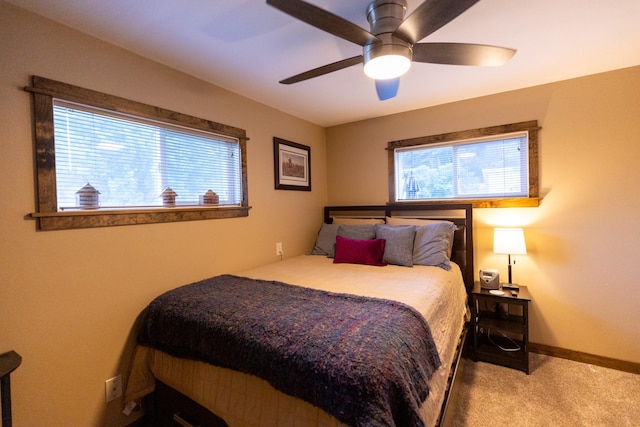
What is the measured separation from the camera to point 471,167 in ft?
9.09

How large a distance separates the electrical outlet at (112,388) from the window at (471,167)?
2769mm

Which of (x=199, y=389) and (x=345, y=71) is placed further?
(x=345, y=71)

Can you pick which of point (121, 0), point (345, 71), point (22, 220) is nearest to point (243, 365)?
point (22, 220)

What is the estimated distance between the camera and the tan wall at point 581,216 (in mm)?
2158

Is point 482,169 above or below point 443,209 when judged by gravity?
above

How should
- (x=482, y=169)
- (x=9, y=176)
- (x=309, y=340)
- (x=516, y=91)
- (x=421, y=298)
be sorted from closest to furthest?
1. (x=309, y=340)
2. (x=9, y=176)
3. (x=421, y=298)
4. (x=516, y=91)
5. (x=482, y=169)

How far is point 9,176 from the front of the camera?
1331mm

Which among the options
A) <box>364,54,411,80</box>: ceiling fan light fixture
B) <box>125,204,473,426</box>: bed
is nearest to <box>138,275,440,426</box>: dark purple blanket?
<box>125,204,473,426</box>: bed

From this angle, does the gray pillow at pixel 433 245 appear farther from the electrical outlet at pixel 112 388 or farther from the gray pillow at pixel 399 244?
the electrical outlet at pixel 112 388

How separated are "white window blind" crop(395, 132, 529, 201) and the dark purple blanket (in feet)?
6.13

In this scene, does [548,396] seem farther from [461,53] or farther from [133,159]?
[133,159]

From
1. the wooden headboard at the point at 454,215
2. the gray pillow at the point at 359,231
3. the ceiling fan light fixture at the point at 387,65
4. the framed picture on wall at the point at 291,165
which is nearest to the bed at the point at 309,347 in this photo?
the wooden headboard at the point at 454,215

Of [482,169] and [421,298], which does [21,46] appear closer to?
[421,298]

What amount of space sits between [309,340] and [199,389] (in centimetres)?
72
